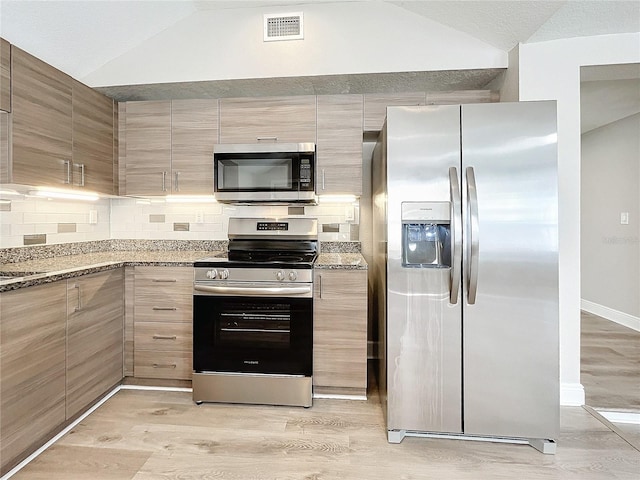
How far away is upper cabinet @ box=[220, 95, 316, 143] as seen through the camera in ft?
8.67

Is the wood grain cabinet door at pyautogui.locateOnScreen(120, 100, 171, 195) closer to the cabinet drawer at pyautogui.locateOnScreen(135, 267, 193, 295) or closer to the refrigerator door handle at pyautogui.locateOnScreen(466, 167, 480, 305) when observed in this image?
the cabinet drawer at pyautogui.locateOnScreen(135, 267, 193, 295)

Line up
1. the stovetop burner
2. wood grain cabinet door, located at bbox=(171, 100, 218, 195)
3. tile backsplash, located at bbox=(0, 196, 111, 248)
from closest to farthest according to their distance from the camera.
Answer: tile backsplash, located at bbox=(0, 196, 111, 248), wood grain cabinet door, located at bbox=(171, 100, 218, 195), the stovetop burner

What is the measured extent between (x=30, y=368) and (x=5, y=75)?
1450mm

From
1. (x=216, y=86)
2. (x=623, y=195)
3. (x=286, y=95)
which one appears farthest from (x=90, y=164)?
(x=623, y=195)

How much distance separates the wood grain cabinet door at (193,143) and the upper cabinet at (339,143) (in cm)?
81

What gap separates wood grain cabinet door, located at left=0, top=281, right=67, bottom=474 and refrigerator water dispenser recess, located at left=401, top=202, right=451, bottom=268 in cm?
183

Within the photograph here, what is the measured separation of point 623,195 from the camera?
3.54 meters

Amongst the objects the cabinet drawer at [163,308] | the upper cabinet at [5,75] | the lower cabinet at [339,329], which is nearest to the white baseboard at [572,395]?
the lower cabinet at [339,329]

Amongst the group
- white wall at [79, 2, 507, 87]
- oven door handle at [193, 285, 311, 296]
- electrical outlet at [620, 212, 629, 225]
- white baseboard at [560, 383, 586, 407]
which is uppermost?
white wall at [79, 2, 507, 87]

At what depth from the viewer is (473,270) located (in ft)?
5.95

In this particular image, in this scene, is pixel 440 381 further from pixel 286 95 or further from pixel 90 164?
pixel 90 164

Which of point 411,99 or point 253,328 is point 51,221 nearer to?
point 253,328

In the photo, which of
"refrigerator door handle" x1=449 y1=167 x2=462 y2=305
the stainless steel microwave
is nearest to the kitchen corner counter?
the stainless steel microwave

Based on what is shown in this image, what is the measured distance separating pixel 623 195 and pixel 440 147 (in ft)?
9.46
